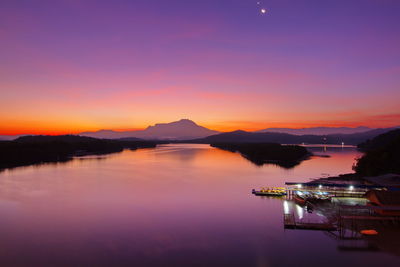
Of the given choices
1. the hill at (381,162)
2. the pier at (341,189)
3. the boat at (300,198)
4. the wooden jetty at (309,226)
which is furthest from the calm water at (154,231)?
the hill at (381,162)

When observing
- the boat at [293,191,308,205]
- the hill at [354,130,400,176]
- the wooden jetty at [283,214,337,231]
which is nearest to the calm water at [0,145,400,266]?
the wooden jetty at [283,214,337,231]

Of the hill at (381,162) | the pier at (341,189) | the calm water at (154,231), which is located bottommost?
the calm water at (154,231)

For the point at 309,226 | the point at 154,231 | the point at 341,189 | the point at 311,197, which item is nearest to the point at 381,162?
the point at 341,189

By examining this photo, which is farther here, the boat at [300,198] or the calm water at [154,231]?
the boat at [300,198]

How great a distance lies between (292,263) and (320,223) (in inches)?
137

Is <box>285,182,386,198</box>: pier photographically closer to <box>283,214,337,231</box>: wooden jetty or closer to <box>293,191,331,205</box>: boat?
<box>293,191,331,205</box>: boat

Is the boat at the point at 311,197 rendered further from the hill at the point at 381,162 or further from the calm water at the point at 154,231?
the hill at the point at 381,162

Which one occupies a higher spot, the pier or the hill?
the hill

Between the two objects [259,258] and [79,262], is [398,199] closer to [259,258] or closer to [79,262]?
[259,258]

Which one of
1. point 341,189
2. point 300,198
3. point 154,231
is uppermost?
point 341,189

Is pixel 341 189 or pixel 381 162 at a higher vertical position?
pixel 381 162

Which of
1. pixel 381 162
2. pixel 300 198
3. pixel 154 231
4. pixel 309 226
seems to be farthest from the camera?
pixel 381 162

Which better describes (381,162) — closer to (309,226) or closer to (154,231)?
(309,226)

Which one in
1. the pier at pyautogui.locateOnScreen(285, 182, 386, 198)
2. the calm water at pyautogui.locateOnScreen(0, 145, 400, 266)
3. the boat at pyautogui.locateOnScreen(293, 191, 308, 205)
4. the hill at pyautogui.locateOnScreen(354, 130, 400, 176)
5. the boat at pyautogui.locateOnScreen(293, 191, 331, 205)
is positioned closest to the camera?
the calm water at pyautogui.locateOnScreen(0, 145, 400, 266)
